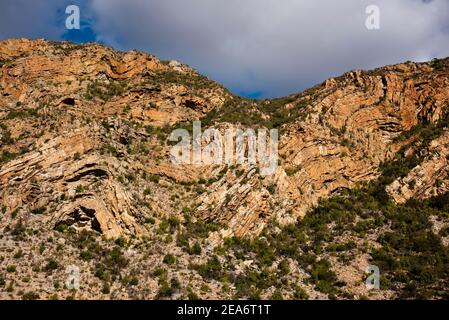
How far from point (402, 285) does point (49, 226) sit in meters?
25.6

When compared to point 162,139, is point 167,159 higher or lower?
lower

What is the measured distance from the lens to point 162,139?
45531 millimetres

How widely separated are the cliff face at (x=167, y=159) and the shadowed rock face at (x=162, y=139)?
13 cm

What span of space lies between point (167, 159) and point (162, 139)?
119 inches

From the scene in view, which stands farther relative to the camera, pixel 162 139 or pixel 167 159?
pixel 162 139

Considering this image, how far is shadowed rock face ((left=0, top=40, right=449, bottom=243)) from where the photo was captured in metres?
36.1

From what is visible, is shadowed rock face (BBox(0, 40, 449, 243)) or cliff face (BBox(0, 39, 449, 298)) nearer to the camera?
cliff face (BBox(0, 39, 449, 298))

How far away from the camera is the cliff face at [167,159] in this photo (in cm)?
3381

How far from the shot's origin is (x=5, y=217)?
1318 inches

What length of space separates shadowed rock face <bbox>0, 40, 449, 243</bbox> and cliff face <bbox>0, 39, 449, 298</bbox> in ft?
0.42

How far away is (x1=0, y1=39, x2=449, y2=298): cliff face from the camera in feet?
111
